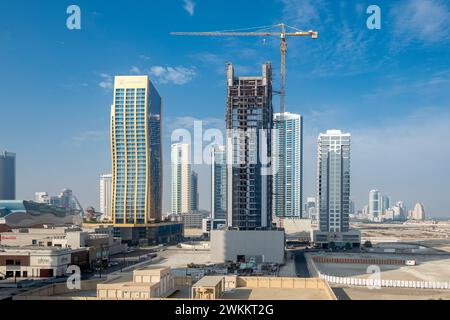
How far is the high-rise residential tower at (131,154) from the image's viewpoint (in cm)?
10712

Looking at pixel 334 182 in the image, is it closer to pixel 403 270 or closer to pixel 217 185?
pixel 403 270

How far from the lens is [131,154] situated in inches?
4242

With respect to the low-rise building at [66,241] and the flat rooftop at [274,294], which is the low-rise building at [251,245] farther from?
the flat rooftop at [274,294]

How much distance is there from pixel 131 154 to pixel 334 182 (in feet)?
184

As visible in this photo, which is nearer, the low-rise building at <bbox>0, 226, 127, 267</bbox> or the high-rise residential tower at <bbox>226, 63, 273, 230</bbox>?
the low-rise building at <bbox>0, 226, 127, 267</bbox>

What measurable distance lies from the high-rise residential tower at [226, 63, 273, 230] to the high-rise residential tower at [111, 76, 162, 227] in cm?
3935

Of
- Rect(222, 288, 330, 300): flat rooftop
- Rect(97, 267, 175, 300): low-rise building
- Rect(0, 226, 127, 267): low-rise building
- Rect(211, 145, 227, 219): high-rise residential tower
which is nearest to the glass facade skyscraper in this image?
Rect(0, 226, 127, 267): low-rise building

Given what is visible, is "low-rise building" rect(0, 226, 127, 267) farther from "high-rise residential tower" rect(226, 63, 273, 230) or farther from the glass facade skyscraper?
the glass facade skyscraper

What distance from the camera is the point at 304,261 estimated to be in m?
78.2

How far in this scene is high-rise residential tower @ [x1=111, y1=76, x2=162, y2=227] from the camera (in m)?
107

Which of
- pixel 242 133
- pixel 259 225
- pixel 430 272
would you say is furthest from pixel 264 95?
pixel 430 272
